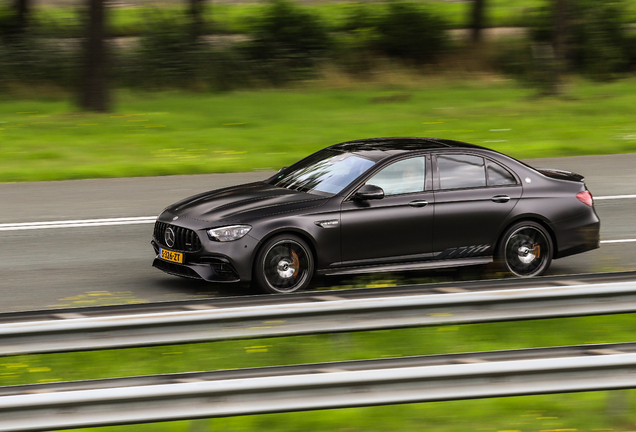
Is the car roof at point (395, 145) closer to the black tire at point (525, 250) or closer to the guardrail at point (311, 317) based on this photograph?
the black tire at point (525, 250)

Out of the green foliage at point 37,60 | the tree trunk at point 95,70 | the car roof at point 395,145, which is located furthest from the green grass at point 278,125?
the car roof at point 395,145

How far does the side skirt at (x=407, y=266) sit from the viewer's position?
8.63 m

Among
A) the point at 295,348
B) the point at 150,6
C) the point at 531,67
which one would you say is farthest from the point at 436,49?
the point at 295,348

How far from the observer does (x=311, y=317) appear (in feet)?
16.2

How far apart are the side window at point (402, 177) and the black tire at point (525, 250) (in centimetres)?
108

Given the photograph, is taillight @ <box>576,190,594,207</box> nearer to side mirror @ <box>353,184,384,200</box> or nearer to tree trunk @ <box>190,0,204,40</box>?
side mirror @ <box>353,184,384,200</box>

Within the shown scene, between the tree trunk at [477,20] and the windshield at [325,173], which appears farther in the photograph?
the tree trunk at [477,20]

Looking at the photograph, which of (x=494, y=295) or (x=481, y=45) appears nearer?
(x=494, y=295)

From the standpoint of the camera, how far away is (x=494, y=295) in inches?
200

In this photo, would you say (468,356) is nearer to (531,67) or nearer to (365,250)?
(365,250)

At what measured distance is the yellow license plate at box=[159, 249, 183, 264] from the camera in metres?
8.59

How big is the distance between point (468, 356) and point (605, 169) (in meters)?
12.0

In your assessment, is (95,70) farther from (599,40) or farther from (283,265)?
(599,40)

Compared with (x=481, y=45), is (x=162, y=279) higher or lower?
lower
